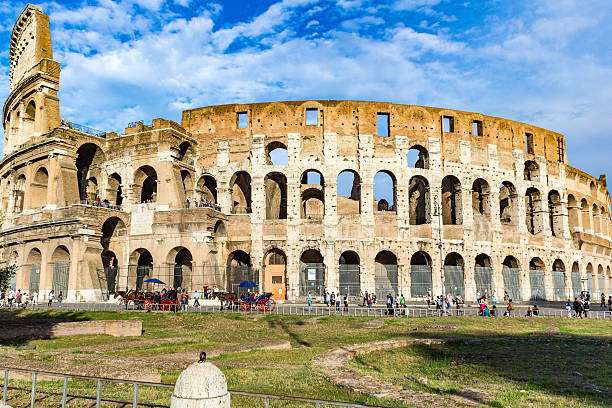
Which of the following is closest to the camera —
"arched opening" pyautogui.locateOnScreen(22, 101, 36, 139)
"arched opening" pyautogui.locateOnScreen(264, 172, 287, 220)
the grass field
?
the grass field

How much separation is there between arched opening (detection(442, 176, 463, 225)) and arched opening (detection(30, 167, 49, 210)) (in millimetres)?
28360

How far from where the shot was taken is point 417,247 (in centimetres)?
3175

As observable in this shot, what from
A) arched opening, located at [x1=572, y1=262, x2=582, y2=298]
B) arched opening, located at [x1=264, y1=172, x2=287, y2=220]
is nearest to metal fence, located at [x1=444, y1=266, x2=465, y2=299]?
arched opening, located at [x1=572, y1=262, x2=582, y2=298]

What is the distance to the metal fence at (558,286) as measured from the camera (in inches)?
1415

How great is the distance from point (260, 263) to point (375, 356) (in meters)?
20.5

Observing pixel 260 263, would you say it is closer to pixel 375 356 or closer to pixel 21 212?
pixel 21 212

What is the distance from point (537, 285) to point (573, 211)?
8922mm

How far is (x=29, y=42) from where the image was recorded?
38.2 m

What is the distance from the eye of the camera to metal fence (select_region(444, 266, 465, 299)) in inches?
1264

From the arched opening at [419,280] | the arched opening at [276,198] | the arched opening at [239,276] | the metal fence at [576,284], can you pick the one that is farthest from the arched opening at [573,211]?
the arched opening at [239,276]

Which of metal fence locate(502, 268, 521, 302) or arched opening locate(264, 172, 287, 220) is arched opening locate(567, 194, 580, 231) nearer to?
metal fence locate(502, 268, 521, 302)

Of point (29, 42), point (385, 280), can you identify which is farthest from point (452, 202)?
point (29, 42)

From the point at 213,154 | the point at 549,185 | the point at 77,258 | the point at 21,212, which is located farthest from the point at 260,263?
the point at 549,185

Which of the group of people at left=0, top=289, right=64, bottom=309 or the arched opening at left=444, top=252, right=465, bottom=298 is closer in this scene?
the group of people at left=0, top=289, right=64, bottom=309
